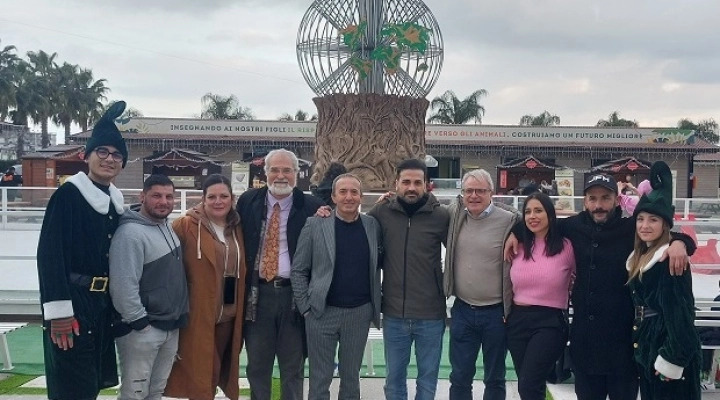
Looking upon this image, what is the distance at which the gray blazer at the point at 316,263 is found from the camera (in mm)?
3963

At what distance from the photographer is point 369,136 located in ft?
41.6

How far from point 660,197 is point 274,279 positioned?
2.16m

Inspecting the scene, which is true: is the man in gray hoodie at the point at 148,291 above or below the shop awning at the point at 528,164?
below

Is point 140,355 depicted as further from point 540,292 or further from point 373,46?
point 373,46

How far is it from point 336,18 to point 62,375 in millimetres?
10227

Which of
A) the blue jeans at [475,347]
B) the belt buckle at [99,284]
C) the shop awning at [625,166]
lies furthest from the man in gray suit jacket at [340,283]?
the shop awning at [625,166]

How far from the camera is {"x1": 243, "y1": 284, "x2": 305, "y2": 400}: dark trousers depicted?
4.13 m

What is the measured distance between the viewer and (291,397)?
A: 4238mm

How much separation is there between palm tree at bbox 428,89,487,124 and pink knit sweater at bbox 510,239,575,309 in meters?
34.1

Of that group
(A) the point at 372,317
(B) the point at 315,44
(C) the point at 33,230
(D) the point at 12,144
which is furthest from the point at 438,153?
(D) the point at 12,144

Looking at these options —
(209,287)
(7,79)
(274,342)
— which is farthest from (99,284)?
(7,79)

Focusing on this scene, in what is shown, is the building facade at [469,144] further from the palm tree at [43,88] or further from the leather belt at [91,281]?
the leather belt at [91,281]

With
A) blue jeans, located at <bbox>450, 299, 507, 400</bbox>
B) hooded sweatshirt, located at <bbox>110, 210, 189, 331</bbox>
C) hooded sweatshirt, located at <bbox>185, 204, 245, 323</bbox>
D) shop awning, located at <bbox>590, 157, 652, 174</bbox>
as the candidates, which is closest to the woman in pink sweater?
blue jeans, located at <bbox>450, 299, 507, 400</bbox>

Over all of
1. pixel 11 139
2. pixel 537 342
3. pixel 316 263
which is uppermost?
pixel 11 139
